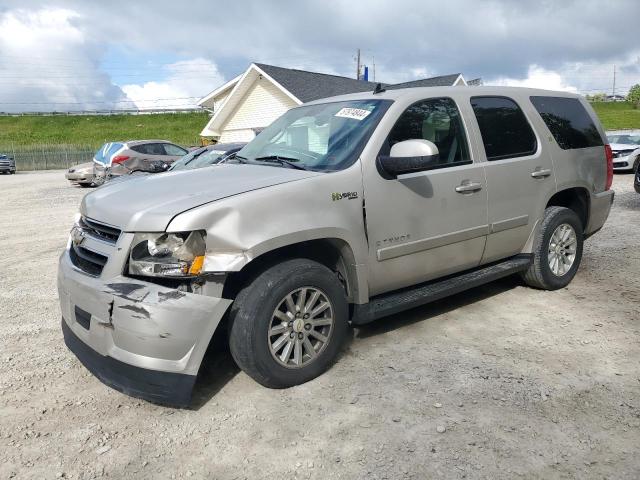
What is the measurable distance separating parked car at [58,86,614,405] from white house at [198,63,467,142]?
752 inches

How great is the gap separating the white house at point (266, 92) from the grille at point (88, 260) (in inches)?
795

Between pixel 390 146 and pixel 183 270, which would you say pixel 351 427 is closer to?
pixel 183 270

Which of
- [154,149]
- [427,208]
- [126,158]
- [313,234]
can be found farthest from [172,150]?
[313,234]

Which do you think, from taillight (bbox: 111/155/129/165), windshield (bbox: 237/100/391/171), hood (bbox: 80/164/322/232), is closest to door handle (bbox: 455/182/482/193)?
windshield (bbox: 237/100/391/171)

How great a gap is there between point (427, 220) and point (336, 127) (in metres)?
0.97

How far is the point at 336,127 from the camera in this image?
399 cm

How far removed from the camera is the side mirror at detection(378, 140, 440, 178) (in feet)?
11.6

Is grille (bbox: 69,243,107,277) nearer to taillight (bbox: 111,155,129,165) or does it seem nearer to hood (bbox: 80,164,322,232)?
hood (bbox: 80,164,322,232)

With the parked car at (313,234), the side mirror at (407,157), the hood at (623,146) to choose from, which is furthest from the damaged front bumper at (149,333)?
the hood at (623,146)

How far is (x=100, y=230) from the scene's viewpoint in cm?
329

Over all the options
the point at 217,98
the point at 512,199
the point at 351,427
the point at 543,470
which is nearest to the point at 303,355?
the point at 351,427

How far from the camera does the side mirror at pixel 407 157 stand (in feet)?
11.6

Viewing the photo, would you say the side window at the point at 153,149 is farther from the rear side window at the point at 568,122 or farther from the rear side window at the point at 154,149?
the rear side window at the point at 568,122

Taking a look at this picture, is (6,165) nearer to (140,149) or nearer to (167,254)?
(140,149)
